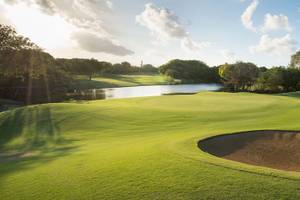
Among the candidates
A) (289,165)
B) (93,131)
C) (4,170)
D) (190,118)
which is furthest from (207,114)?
(4,170)

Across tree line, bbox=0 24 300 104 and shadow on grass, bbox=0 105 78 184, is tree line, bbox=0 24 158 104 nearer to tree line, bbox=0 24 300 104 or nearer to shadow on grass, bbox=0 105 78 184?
tree line, bbox=0 24 300 104

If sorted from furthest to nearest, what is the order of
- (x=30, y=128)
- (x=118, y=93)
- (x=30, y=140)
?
(x=118, y=93), (x=30, y=128), (x=30, y=140)

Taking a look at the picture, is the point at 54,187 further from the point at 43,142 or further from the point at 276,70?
the point at 276,70

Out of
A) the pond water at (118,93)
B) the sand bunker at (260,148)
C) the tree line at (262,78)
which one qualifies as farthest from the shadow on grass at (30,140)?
the tree line at (262,78)

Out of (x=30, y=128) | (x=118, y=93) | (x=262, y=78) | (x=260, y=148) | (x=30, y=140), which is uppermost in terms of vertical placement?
(x=262, y=78)

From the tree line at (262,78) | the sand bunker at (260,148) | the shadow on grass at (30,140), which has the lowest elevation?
the shadow on grass at (30,140)

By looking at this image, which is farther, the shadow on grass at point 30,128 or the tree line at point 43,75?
the tree line at point 43,75

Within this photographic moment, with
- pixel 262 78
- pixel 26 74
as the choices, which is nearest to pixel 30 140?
pixel 26 74

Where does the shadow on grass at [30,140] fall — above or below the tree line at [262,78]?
below

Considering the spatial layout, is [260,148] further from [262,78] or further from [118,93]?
[262,78]

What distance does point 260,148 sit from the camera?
502 inches

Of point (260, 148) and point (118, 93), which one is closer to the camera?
point (260, 148)

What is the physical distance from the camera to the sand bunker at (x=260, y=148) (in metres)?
11.5

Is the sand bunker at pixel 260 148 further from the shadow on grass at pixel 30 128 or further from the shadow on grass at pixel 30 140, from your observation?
the shadow on grass at pixel 30 128
